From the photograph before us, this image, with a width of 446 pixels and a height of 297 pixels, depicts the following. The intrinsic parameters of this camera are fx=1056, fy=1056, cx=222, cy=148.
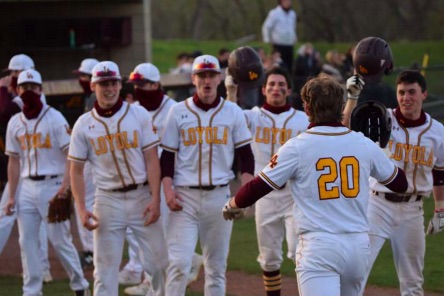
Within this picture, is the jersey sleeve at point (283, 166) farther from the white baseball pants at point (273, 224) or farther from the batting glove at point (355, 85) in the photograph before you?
the white baseball pants at point (273, 224)

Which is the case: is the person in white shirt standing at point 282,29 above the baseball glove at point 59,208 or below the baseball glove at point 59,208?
above

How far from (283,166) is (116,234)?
2803 millimetres

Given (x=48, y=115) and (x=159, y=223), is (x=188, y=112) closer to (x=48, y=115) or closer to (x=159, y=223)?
(x=159, y=223)

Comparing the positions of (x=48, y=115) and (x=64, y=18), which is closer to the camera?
(x=48, y=115)

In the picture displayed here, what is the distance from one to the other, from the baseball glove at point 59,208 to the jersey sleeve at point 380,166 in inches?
155

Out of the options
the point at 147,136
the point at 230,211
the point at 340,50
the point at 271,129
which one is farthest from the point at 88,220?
the point at 340,50

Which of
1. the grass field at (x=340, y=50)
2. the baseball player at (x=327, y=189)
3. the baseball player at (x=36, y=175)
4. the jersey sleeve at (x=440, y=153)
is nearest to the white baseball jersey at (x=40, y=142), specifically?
the baseball player at (x=36, y=175)

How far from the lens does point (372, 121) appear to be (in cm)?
802

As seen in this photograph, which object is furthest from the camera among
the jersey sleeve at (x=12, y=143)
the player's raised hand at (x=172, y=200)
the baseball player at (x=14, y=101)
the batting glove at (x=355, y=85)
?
the baseball player at (x=14, y=101)

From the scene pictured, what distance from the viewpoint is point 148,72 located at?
1057cm

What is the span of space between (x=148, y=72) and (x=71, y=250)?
1.92 m

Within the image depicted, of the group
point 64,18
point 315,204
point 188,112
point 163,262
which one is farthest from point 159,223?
point 64,18

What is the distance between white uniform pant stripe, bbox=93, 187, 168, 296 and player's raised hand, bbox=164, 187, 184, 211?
0.99ft

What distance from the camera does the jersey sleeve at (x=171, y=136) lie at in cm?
913
